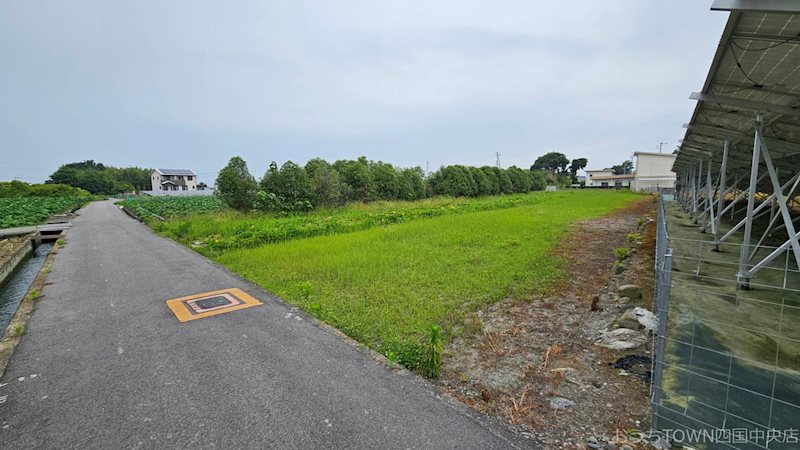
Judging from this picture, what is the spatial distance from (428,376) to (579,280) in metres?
4.19

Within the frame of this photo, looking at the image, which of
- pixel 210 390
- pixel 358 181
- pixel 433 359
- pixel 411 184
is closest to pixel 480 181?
pixel 411 184

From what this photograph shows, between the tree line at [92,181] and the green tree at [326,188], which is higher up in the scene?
the tree line at [92,181]

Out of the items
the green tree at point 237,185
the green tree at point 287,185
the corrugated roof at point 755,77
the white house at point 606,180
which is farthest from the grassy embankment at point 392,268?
the white house at point 606,180

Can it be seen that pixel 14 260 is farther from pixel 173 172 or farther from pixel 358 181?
pixel 173 172

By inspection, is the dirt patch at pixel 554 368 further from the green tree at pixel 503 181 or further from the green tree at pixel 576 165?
the green tree at pixel 576 165

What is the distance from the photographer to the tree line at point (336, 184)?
1686 cm

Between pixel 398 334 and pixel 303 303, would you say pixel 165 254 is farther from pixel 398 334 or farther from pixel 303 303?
pixel 398 334

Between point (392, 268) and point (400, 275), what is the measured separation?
21.2 inches

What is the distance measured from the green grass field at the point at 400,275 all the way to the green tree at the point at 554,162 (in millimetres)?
76561

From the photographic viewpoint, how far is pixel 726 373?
277 cm

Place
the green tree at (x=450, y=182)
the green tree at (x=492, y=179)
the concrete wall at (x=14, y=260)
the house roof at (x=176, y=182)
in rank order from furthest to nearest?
the house roof at (x=176, y=182)
the green tree at (x=492, y=179)
the green tree at (x=450, y=182)
the concrete wall at (x=14, y=260)

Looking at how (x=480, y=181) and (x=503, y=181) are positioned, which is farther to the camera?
(x=503, y=181)

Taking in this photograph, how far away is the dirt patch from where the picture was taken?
95.4 inches

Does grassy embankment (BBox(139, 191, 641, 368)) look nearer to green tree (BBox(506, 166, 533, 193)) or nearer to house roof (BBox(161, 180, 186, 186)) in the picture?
green tree (BBox(506, 166, 533, 193))
